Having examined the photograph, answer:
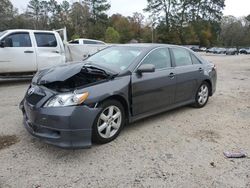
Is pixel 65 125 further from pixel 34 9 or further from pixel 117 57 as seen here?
pixel 34 9

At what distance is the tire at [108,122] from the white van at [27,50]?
587cm

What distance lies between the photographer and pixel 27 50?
8.98 m

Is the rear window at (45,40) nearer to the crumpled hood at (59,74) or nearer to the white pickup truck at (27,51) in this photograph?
the white pickup truck at (27,51)

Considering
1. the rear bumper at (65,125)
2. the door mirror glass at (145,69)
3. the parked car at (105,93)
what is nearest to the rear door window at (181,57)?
the parked car at (105,93)

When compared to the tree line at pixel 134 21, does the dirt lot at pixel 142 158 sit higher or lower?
lower

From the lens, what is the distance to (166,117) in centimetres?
550

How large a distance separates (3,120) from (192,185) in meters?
3.68

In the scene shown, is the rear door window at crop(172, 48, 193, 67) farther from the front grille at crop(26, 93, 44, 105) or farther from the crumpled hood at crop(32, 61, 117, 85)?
the front grille at crop(26, 93, 44, 105)

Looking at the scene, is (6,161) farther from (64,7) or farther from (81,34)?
(64,7)

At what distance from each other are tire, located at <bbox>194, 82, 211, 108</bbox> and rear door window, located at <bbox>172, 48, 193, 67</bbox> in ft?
2.27

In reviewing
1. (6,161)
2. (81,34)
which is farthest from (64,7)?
(6,161)

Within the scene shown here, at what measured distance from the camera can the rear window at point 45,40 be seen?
366 inches

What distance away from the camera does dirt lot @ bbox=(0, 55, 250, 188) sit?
10.4 ft

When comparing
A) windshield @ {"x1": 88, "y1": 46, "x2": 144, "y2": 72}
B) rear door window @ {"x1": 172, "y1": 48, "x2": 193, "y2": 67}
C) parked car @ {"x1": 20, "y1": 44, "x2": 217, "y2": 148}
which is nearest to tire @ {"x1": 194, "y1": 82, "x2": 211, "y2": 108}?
parked car @ {"x1": 20, "y1": 44, "x2": 217, "y2": 148}
